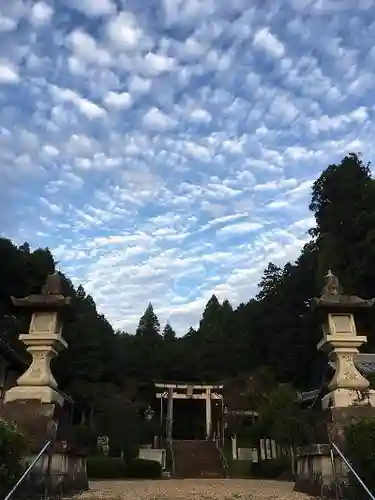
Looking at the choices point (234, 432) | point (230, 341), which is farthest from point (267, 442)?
point (230, 341)

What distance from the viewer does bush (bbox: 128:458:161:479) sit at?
20.0 metres

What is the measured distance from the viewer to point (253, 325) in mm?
39156

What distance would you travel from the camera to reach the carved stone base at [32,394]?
7.72m

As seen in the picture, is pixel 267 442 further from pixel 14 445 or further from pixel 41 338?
pixel 14 445

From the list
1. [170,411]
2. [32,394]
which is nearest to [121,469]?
[32,394]

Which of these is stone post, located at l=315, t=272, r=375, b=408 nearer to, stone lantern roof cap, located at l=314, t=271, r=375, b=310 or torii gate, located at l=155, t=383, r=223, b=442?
stone lantern roof cap, located at l=314, t=271, r=375, b=310

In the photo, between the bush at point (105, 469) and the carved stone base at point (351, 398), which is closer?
the carved stone base at point (351, 398)

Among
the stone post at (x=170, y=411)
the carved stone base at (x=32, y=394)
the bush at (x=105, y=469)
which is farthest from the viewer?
the stone post at (x=170, y=411)

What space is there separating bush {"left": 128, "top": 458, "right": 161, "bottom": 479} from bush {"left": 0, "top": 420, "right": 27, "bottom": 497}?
1553 cm

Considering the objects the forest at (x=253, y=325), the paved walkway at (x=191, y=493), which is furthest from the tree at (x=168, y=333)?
the paved walkway at (x=191, y=493)

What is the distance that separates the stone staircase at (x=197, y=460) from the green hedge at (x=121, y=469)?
98.0 inches

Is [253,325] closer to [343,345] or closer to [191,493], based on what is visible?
[191,493]

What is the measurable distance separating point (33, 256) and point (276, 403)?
18191 mm

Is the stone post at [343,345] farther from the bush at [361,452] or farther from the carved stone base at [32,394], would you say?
the carved stone base at [32,394]
